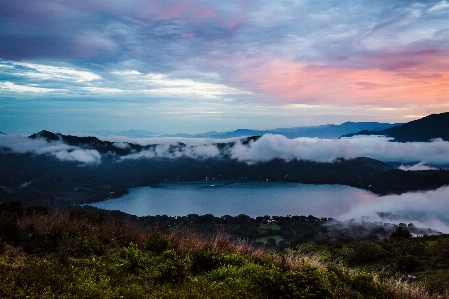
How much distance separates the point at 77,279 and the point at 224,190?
594 feet

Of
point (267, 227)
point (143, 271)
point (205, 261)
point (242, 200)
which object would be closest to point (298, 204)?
point (242, 200)

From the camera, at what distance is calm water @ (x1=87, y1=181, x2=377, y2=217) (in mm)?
127081

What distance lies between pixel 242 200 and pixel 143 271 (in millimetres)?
149930

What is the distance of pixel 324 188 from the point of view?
189 metres

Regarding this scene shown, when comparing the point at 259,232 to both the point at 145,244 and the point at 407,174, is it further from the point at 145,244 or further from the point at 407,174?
the point at 407,174

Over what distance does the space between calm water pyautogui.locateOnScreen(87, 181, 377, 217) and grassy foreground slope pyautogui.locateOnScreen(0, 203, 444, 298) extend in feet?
376

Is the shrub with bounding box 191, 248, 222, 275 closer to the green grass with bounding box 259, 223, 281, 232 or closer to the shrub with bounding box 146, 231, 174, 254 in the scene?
the shrub with bounding box 146, 231, 174, 254

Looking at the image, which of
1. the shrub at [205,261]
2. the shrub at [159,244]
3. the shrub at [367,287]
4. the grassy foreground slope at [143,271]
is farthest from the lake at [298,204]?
the shrub at [205,261]

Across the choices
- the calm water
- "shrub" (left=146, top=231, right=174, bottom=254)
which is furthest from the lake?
"shrub" (left=146, top=231, right=174, bottom=254)

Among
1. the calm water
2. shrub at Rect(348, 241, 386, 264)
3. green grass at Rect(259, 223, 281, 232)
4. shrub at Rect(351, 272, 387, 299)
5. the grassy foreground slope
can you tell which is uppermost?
the grassy foreground slope

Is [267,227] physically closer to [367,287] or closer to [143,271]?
[367,287]

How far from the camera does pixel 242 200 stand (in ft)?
505

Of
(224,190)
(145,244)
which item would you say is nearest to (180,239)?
(145,244)

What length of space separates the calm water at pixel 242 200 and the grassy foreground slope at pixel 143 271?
11450 cm
